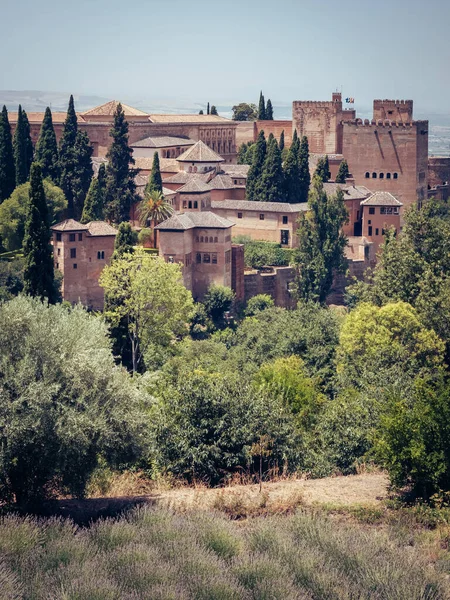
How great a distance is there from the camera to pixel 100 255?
48.8 meters

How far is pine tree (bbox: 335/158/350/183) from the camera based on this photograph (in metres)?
67.3

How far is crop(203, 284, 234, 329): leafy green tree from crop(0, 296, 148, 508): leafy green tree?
33984 mm

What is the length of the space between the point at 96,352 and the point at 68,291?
3126cm

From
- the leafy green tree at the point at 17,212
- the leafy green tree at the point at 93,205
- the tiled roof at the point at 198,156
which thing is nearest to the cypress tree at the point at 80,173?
the leafy green tree at the point at 93,205

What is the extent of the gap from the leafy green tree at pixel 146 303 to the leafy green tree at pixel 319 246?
46.3 feet

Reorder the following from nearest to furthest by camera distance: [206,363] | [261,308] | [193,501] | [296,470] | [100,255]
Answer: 1. [193,501]
2. [296,470]
3. [206,363]
4. [100,255]
5. [261,308]

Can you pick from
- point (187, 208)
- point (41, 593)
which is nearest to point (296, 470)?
point (41, 593)

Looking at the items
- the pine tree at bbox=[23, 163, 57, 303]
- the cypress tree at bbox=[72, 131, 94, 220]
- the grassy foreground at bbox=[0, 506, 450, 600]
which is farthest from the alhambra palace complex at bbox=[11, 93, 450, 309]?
the grassy foreground at bbox=[0, 506, 450, 600]

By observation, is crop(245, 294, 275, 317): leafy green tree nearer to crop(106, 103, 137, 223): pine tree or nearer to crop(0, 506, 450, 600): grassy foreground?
crop(106, 103, 137, 223): pine tree

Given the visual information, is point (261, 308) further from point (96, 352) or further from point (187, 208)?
point (96, 352)

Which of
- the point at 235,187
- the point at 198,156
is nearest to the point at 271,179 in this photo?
the point at 235,187

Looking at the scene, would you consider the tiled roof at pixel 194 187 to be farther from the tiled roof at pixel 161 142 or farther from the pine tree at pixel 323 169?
the tiled roof at pixel 161 142

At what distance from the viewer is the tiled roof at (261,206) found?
5962 cm

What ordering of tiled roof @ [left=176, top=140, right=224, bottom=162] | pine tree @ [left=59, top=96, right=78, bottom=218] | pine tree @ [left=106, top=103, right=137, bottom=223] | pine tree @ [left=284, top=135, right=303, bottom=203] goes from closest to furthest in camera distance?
pine tree @ [left=59, top=96, right=78, bottom=218], pine tree @ [left=106, top=103, right=137, bottom=223], pine tree @ [left=284, top=135, right=303, bottom=203], tiled roof @ [left=176, top=140, right=224, bottom=162]
